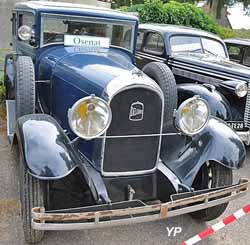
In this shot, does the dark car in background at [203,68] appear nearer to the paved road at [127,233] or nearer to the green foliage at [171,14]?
the paved road at [127,233]

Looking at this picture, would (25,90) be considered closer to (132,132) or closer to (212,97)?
(132,132)

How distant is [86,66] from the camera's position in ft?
11.4

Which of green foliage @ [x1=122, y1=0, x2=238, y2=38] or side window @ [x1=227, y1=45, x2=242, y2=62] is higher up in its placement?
green foliage @ [x1=122, y1=0, x2=238, y2=38]

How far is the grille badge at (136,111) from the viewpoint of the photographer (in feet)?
9.49

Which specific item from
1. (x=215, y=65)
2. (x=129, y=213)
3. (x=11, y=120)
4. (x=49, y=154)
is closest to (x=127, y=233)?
(x=129, y=213)

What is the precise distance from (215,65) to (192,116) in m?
2.89

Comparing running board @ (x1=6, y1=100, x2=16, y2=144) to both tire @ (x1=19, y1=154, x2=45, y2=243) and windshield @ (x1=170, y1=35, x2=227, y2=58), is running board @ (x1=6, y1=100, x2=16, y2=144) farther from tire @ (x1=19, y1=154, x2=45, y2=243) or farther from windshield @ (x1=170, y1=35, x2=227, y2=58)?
windshield @ (x1=170, y1=35, x2=227, y2=58)

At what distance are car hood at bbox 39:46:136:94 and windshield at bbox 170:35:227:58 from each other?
2352 mm

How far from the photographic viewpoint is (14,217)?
3299mm

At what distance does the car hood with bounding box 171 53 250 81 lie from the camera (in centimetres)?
537

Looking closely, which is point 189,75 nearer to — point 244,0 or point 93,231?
point 93,231

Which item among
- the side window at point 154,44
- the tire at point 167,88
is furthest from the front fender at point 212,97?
the side window at point 154,44

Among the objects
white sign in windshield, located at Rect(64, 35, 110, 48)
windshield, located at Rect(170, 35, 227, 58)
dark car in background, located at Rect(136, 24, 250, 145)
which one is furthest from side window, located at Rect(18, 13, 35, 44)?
windshield, located at Rect(170, 35, 227, 58)

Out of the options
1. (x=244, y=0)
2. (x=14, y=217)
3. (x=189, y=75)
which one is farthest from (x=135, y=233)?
(x=244, y=0)
